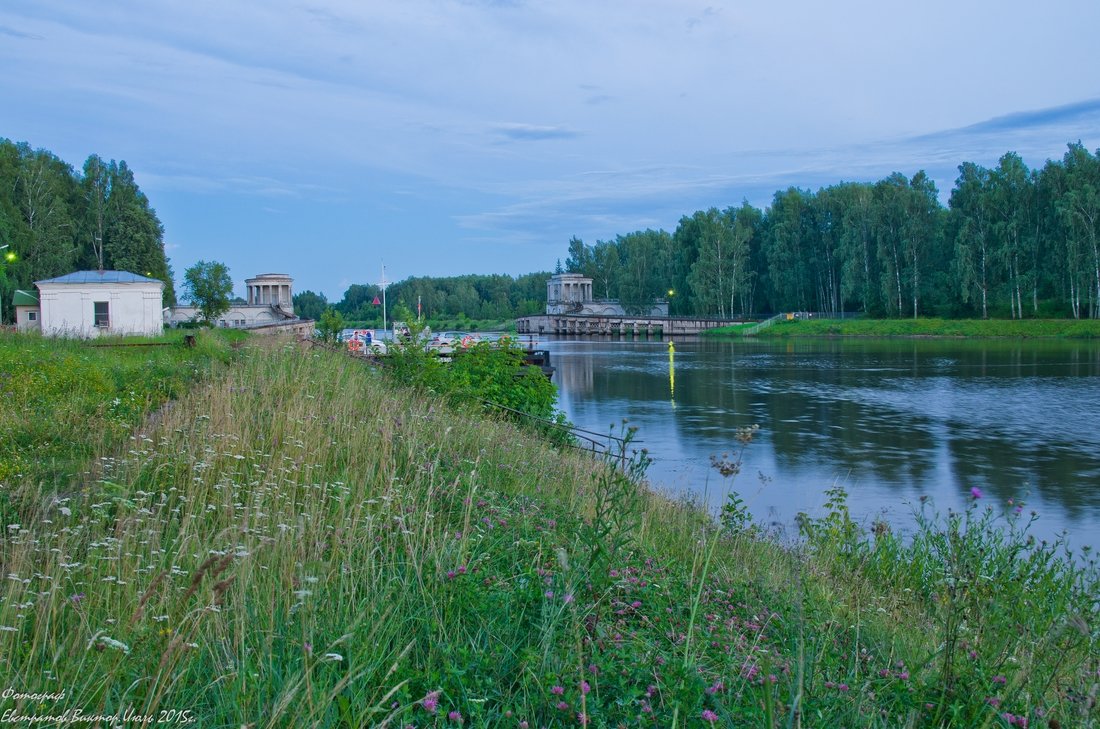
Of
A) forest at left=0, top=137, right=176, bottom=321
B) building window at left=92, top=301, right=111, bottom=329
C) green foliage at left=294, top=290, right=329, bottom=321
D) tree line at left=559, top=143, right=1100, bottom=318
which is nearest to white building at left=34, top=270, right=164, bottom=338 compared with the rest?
building window at left=92, top=301, right=111, bottom=329

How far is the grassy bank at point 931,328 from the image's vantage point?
7081 cm

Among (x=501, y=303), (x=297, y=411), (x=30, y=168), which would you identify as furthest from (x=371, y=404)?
(x=501, y=303)

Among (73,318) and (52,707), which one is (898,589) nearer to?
(52,707)

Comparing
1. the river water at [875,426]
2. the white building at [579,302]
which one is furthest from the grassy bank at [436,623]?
the white building at [579,302]

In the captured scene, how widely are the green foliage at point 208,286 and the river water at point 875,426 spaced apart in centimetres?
2879

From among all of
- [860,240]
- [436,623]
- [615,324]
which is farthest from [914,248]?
[436,623]

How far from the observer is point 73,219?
248ft

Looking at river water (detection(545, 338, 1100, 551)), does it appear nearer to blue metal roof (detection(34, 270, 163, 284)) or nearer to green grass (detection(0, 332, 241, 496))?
green grass (detection(0, 332, 241, 496))

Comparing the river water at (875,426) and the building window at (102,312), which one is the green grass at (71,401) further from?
the building window at (102,312)

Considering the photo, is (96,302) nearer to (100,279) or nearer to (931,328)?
(100,279)

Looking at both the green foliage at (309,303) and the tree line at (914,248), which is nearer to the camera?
the tree line at (914,248)

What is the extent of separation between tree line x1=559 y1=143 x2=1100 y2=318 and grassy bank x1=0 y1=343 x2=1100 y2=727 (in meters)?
75.9

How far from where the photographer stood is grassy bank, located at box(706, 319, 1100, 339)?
232 feet

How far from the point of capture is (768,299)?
114500 mm
